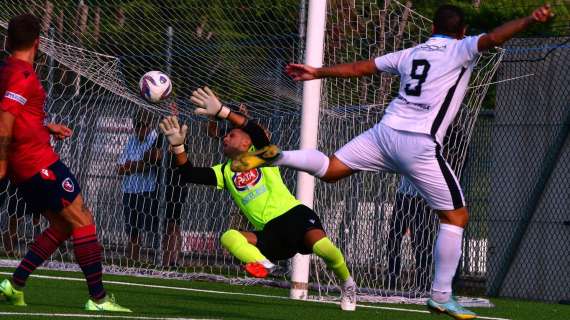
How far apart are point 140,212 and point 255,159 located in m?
7.21

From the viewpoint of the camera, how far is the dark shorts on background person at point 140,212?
1452 centimetres

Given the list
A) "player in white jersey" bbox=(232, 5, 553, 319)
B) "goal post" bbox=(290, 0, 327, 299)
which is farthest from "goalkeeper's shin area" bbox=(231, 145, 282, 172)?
"goal post" bbox=(290, 0, 327, 299)

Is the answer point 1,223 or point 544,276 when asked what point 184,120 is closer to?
point 1,223

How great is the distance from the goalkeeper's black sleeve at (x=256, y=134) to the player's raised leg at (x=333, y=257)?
2.57 feet

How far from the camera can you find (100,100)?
1584 centimetres

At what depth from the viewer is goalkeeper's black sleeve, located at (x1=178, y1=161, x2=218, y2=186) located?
920cm

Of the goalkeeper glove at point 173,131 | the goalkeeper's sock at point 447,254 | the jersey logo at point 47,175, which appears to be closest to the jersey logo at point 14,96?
the jersey logo at point 47,175

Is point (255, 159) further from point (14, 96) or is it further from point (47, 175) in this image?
point (14, 96)

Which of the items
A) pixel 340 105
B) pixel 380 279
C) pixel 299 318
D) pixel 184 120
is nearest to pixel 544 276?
pixel 380 279

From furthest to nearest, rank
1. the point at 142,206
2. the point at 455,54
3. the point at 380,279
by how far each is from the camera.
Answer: the point at 142,206, the point at 380,279, the point at 455,54

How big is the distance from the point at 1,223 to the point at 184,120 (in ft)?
9.12

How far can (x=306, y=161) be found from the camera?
791 cm

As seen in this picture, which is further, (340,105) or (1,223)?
(1,223)

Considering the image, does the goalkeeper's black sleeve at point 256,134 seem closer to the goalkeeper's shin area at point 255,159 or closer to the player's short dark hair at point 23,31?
the goalkeeper's shin area at point 255,159
